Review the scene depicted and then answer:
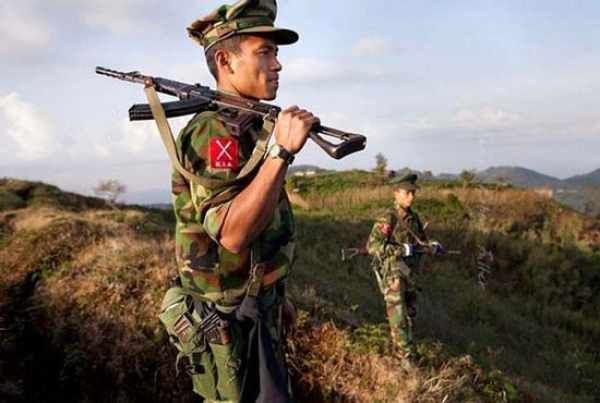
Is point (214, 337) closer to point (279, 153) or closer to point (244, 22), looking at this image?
point (279, 153)

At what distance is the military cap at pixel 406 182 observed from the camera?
23.3 feet

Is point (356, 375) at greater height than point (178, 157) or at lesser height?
lesser

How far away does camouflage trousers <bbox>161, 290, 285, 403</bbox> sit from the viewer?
235 cm

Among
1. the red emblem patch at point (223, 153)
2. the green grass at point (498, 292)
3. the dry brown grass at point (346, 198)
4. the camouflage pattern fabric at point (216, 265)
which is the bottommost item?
the green grass at point (498, 292)

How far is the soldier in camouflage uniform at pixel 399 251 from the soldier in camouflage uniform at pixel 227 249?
4268 mm

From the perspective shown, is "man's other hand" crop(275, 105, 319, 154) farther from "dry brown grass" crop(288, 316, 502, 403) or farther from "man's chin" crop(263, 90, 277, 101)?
"dry brown grass" crop(288, 316, 502, 403)

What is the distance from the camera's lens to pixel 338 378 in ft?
15.8

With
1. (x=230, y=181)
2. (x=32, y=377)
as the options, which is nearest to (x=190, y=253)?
(x=230, y=181)

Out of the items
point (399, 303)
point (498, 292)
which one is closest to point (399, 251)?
point (399, 303)

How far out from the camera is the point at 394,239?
23.2 ft

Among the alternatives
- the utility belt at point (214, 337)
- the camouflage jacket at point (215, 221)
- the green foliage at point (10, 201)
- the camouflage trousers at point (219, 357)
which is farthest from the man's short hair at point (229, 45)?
the green foliage at point (10, 201)

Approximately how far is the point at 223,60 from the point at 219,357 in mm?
1274

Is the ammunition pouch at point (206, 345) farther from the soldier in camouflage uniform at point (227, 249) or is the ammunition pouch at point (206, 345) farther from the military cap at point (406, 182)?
the military cap at point (406, 182)

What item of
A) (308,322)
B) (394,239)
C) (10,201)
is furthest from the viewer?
(10,201)
